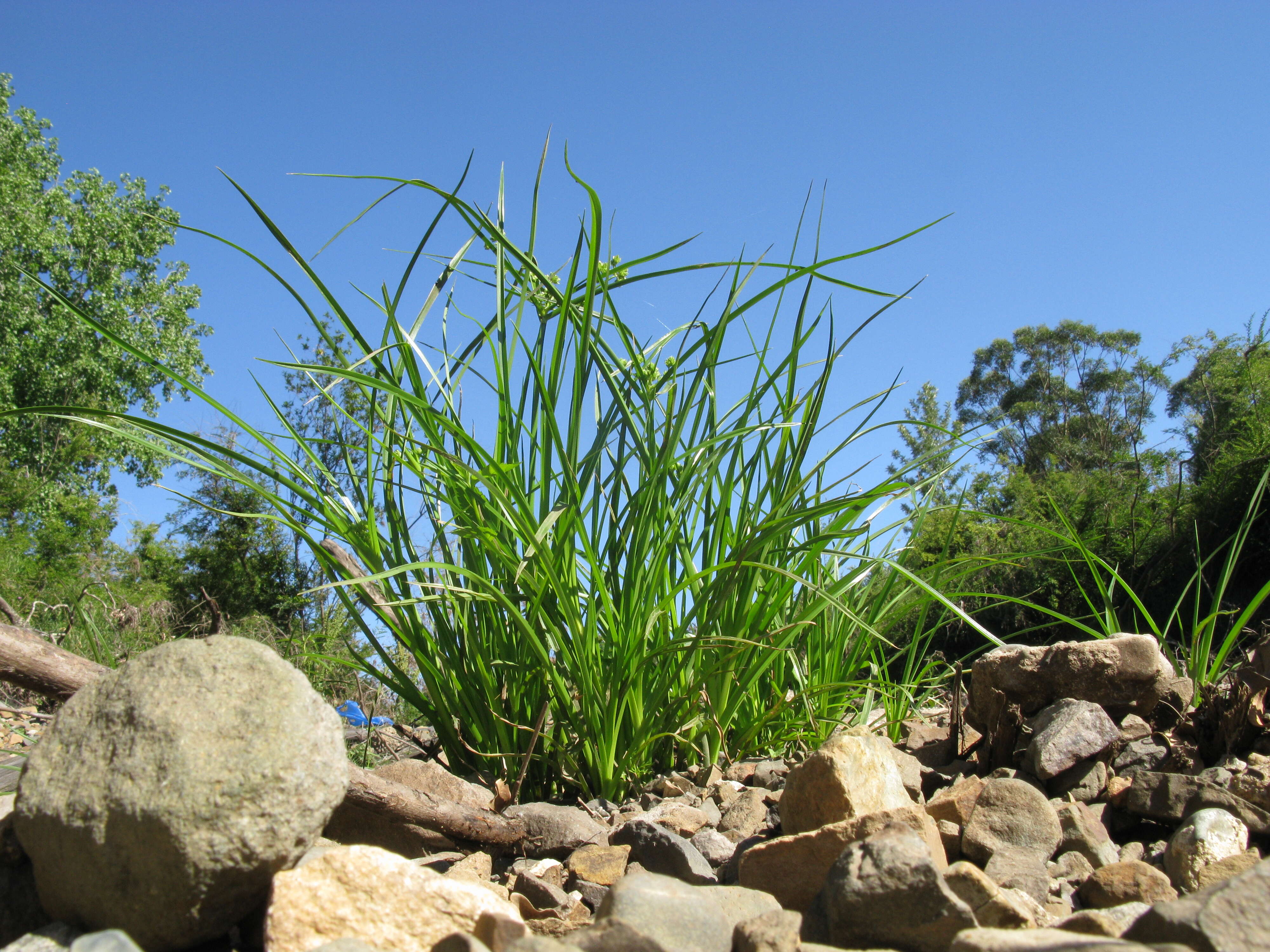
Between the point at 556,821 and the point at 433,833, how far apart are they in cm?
22

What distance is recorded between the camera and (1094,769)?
5.07 ft

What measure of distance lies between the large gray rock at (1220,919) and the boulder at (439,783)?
1.11 m

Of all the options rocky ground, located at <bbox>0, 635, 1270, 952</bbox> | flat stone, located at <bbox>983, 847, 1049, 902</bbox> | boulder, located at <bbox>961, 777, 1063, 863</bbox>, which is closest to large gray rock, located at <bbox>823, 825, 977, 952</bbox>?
rocky ground, located at <bbox>0, 635, 1270, 952</bbox>

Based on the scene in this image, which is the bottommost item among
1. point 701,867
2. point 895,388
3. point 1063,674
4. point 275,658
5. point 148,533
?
point 701,867

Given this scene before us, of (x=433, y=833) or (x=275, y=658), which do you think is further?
(x=433, y=833)

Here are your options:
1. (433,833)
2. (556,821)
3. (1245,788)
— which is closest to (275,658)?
(433,833)

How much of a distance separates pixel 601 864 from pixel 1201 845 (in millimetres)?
909

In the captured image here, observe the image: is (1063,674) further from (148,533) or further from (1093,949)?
(148,533)

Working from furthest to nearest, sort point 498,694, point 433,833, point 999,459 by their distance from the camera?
point 999,459 → point 498,694 → point 433,833

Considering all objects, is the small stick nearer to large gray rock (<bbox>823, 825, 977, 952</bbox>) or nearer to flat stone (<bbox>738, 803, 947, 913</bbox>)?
flat stone (<bbox>738, 803, 947, 913</bbox>)

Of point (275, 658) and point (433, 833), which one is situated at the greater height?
point (275, 658)

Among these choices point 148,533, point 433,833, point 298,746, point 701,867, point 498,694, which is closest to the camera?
point 298,746

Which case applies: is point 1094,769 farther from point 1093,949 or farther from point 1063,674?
point 1093,949

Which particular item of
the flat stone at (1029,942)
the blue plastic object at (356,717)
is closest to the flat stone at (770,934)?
the flat stone at (1029,942)
